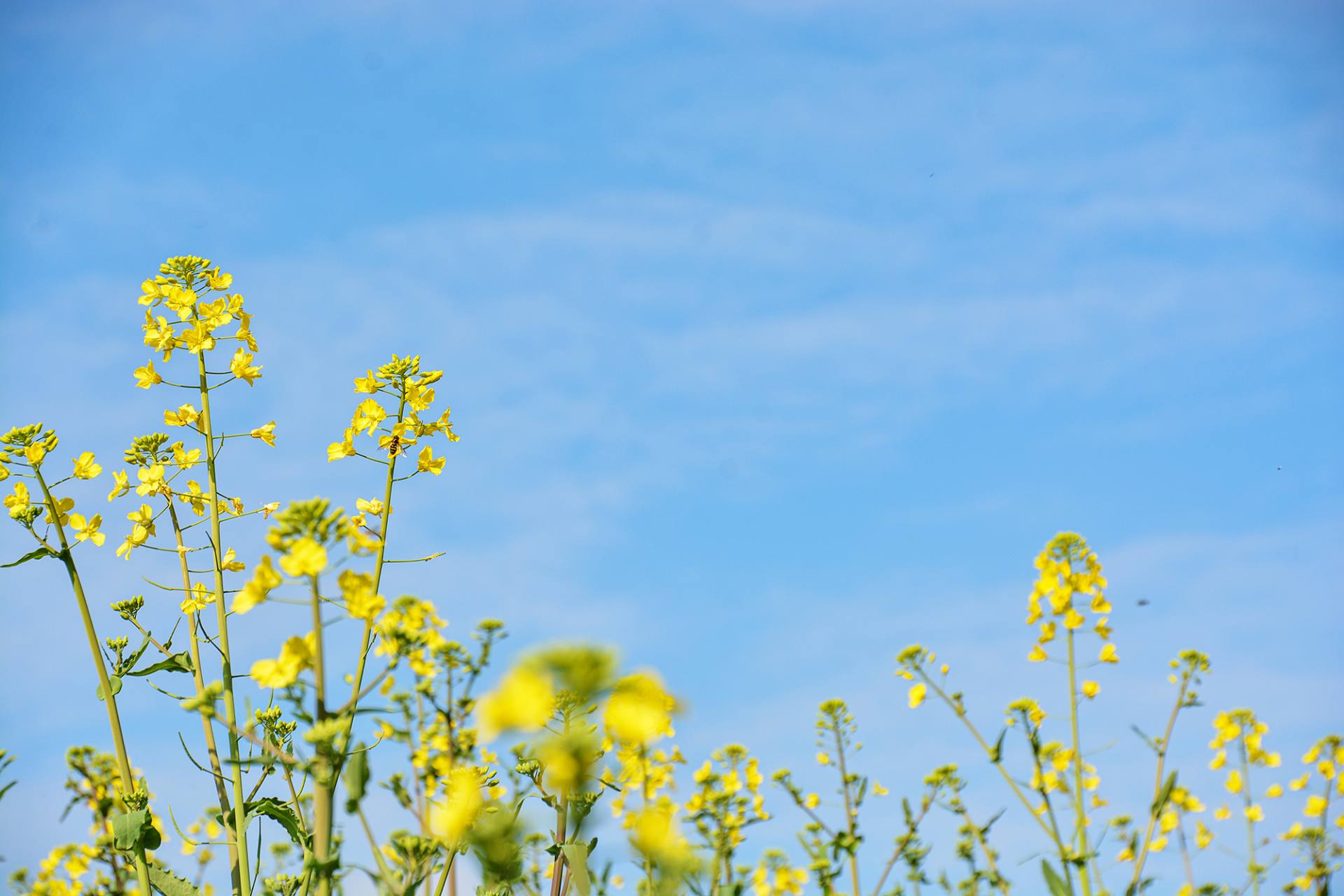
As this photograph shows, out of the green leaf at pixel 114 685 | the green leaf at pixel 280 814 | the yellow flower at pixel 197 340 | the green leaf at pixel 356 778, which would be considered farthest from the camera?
the yellow flower at pixel 197 340

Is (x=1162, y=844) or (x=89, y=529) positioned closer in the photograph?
(x=89, y=529)

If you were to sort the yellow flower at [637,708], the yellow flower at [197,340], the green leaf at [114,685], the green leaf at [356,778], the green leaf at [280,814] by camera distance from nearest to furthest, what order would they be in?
the yellow flower at [637,708]
the green leaf at [356,778]
the green leaf at [280,814]
the green leaf at [114,685]
the yellow flower at [197,340]

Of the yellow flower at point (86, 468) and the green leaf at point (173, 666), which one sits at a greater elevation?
the yellow flower at point (86, 468)

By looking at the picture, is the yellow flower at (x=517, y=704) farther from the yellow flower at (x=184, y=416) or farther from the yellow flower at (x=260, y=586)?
the yellow flower at (x=184, y=416)

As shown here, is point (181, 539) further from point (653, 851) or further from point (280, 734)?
point (653, 851)

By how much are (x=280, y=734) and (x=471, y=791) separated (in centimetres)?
225

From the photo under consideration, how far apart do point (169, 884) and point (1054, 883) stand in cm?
254

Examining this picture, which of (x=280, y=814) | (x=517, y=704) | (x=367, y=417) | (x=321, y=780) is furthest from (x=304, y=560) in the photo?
(x=367, y=417)

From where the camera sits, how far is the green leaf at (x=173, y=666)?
10.3 feet

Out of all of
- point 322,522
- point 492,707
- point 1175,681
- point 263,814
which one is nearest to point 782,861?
point 1175,681

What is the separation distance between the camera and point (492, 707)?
4.10 feet

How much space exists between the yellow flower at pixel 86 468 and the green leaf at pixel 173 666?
92 centimetres

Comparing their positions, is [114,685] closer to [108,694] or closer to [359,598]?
[108,694]

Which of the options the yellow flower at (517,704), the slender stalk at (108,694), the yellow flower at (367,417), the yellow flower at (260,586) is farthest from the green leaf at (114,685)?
the yellow flower at (517,704)
